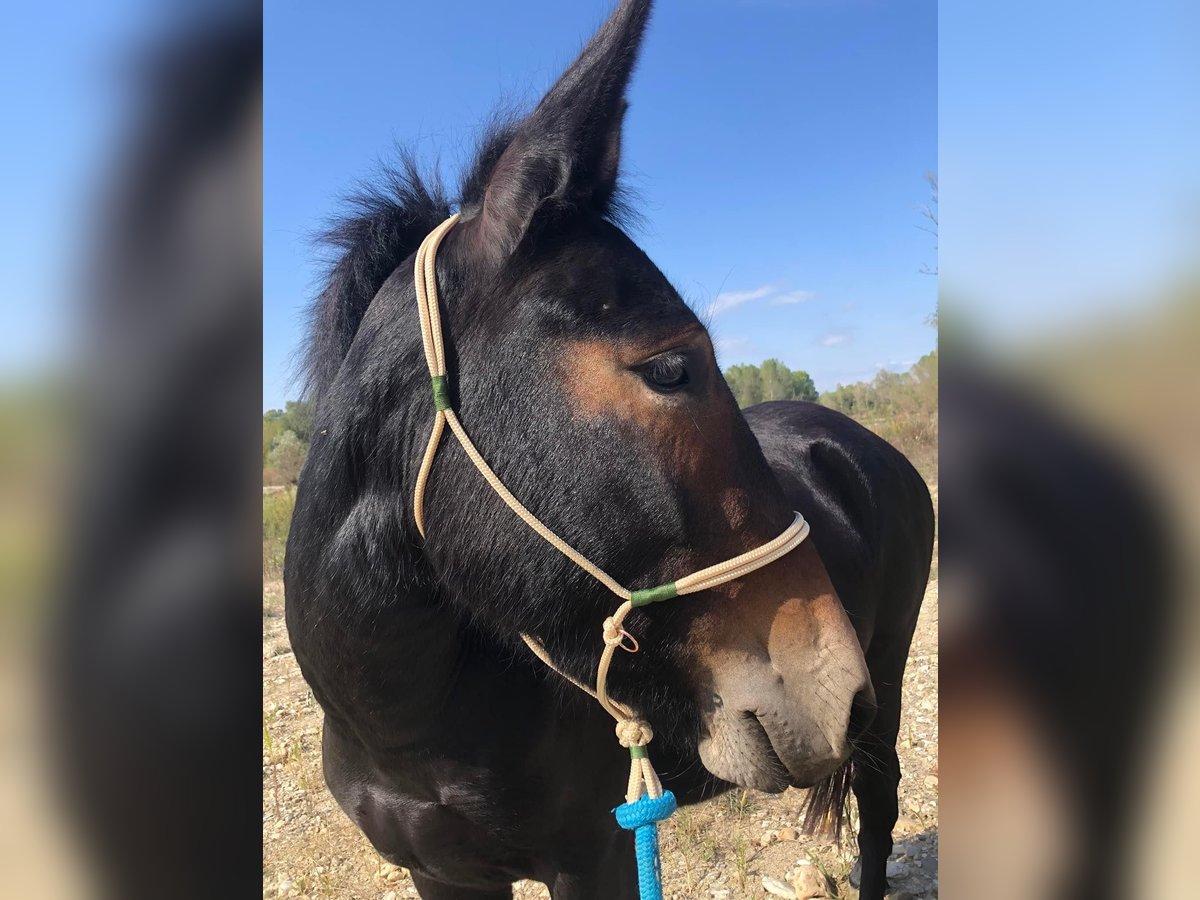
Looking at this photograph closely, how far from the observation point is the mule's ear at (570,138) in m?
1.26

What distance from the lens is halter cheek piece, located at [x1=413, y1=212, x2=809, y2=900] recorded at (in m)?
1.23

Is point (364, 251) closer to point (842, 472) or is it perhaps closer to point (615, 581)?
point (615, 581)

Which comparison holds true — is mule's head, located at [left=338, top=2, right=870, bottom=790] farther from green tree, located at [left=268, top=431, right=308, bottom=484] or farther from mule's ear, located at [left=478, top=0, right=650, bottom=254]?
green tree, located at [left=268, top=431, right=308, bottom=484]

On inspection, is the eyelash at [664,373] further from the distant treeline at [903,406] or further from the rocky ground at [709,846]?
the distant treeline at [903,406]

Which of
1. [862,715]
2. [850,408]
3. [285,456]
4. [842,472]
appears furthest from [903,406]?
[862,715]

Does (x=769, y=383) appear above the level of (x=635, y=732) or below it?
above

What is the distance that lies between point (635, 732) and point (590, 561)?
38 cm

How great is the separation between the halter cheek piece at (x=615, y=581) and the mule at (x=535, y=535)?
0.02 m

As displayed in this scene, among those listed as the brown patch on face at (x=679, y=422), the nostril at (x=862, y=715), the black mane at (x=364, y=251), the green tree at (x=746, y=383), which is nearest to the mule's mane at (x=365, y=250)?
the black mane at (x=364, y=251)

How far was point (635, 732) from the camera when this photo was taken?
1.37m

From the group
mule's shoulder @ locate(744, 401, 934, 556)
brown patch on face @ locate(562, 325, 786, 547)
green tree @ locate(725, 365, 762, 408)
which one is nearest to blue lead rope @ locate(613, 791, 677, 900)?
brown patch on face @ locate(562, 325, 786, 547)
